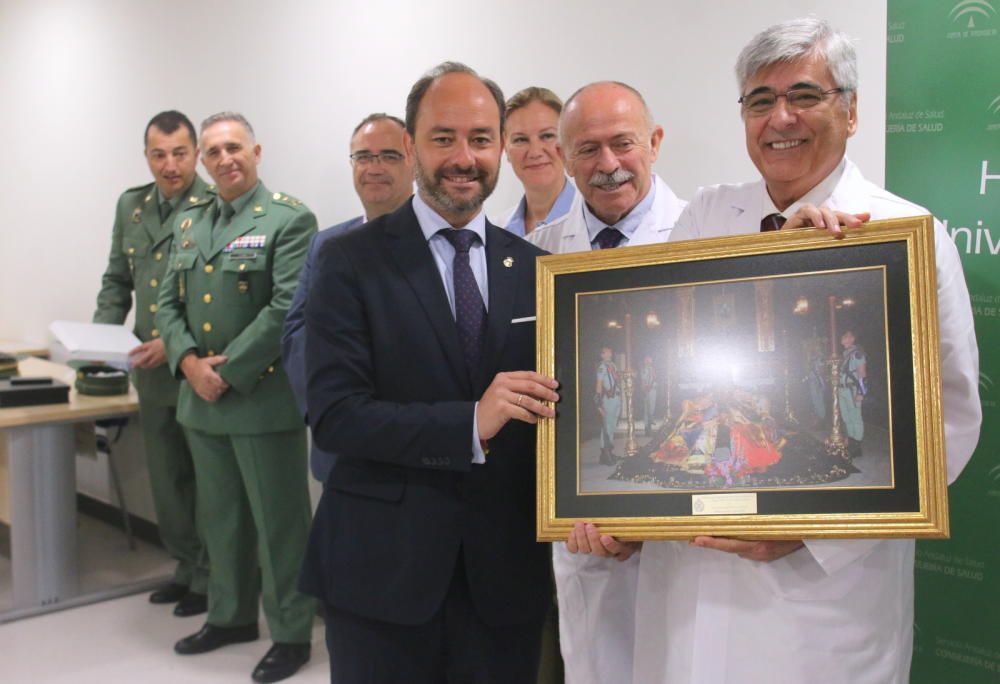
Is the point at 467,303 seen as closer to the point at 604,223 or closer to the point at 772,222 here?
the point at 772,222

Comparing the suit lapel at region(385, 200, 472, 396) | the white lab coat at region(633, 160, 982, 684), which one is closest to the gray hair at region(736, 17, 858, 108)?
the white lab coat at region(633, 160, 982, 684)

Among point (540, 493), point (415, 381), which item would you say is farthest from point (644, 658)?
point (415, 381)

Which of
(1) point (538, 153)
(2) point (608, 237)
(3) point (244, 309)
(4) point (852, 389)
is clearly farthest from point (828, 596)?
(3) point (244, 309)

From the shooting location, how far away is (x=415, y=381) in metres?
1.72

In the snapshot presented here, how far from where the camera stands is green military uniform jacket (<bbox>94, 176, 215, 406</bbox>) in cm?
416

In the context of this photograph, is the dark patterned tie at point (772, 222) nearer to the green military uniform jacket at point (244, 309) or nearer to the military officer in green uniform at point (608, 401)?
the military officer in green uniform at point (608, 401)

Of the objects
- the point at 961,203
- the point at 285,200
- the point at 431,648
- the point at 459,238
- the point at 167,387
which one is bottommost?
the point at 431,648

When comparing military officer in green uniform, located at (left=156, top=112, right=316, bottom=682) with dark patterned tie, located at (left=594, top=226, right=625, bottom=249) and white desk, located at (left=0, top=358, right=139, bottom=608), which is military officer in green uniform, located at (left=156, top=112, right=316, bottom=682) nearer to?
white desk, located at (left=0, top=358, right=139, bottom=608)

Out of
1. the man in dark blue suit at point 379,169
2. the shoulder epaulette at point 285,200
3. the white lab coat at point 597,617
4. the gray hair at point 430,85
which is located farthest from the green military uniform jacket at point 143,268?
the white lab coat at point 597,617

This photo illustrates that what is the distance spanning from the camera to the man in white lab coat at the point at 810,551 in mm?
1486

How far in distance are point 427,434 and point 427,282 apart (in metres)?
0.28

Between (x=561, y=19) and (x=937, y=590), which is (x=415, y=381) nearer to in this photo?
(x=937, y=590)

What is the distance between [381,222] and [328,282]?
6.7 inches

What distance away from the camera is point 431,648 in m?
1.74
